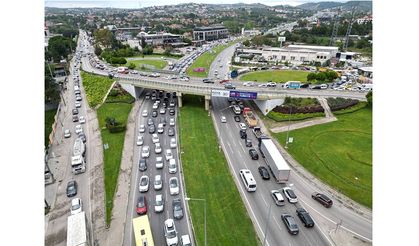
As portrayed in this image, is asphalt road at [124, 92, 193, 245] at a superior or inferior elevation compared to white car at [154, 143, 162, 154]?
inferior

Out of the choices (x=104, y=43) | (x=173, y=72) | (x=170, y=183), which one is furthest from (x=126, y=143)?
(x=104, y=43)

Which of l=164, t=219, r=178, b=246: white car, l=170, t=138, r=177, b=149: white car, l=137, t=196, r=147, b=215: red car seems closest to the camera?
l=164, t=219, r=178, b=246: white car

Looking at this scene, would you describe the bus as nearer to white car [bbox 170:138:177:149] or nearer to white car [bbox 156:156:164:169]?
white car [bbox 156:156:164:169]

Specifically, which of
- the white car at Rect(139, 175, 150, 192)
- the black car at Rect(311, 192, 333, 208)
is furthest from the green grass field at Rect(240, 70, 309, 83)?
the white car at Rect(139, 175, 150, 192)

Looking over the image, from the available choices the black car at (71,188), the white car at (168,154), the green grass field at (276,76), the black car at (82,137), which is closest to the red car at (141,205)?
the black car at (71,188)

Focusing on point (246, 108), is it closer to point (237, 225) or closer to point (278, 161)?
point (278, 161)

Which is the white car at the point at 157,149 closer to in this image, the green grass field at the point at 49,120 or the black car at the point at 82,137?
the black car at the point at 82,137
